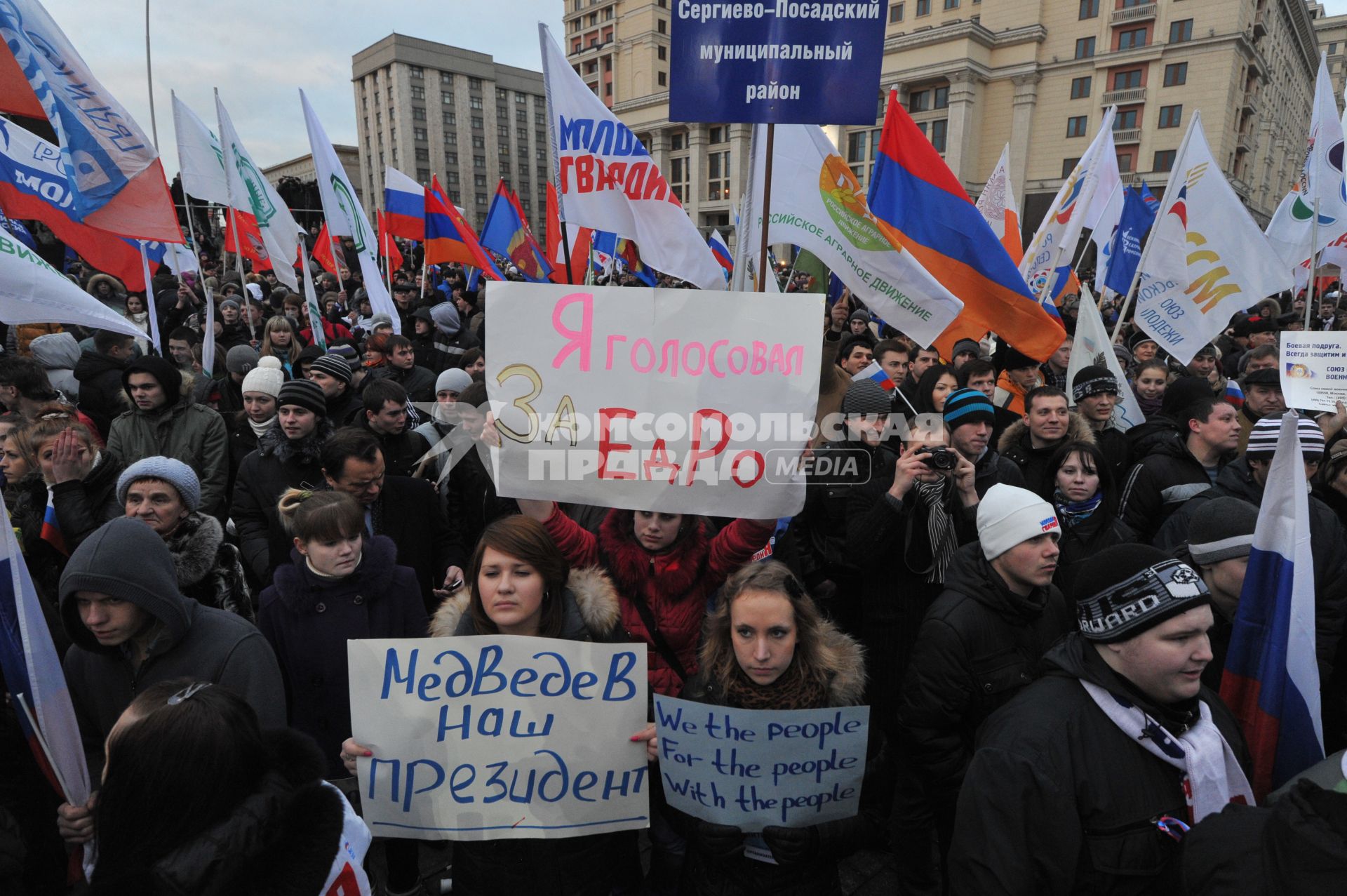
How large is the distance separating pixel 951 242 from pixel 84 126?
5.63 m

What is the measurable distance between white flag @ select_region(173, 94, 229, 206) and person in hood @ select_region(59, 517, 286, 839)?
7345mm

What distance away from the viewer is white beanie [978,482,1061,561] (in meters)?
2.33

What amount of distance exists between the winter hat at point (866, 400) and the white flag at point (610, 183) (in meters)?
1.71

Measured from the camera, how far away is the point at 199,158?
8.11m

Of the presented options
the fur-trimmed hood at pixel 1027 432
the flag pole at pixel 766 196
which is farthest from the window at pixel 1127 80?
the flag pole at pixel 766 196

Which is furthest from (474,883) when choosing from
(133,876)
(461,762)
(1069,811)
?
(1069,811)

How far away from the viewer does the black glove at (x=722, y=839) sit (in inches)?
83.2

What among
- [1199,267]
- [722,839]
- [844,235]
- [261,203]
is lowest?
[722,839]

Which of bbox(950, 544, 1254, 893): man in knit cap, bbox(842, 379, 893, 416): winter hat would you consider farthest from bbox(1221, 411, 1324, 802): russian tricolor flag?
bbox(842, 379, 893, 416): winter hat

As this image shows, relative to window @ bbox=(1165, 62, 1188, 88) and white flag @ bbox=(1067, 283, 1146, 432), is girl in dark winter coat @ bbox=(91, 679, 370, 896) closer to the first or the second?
white flag @ bbox=(1067, 283, 1146, 432)

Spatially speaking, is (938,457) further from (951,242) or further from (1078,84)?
(1078,84)

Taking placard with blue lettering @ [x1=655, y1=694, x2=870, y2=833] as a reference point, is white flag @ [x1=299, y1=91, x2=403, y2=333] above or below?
above

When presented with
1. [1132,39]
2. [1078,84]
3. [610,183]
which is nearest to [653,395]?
[610,183]

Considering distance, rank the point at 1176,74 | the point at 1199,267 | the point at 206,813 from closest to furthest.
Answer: the point at 206,813 < the point at 1199,267 < the point at 1176,74
